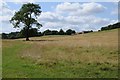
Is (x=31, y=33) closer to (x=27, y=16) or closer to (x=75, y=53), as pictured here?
(x=27, y=16)

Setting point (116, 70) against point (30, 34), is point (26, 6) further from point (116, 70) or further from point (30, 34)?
point (116, 70)

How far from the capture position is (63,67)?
16.9m

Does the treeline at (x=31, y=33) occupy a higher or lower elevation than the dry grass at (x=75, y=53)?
higher

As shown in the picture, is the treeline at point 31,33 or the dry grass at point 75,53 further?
the treeline at point 31,33

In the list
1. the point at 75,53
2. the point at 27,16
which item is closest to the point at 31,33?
the point at 27,16

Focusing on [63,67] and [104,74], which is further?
[63,67]

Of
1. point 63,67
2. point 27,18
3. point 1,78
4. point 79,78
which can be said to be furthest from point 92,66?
point 27,18

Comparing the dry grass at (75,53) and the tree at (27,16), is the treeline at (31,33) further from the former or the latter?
the dry grass at (75,53)

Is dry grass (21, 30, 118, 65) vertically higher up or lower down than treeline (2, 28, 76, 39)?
lower down

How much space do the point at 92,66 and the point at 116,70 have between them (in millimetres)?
1791

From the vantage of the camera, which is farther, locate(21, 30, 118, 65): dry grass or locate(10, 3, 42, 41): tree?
locate(10, 3, 42, 41): tree

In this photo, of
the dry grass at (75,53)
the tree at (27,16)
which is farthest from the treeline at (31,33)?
the dry grass at (75,53)

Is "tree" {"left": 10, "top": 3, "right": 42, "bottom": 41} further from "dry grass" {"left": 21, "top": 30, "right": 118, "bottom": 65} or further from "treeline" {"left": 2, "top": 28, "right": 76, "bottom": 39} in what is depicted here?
"dry grass" {"left": 21, "top": 30, "right": 118, "bottom": 65}

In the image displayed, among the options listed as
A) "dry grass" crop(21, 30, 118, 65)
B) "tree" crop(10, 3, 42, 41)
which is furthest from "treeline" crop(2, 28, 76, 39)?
"dry grass" crop(21, 30, 118, 65)
